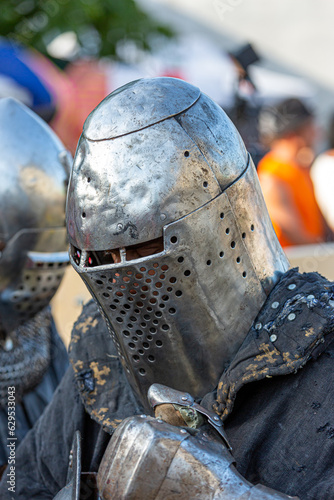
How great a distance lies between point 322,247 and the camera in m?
6.27

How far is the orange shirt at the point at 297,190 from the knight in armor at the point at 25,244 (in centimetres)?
294

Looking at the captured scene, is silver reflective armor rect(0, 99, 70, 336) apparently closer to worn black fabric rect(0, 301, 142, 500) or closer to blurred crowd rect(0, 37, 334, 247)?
worn black fabric rect(0, 301, 142, 500)

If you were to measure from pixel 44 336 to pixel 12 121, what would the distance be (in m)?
1.34

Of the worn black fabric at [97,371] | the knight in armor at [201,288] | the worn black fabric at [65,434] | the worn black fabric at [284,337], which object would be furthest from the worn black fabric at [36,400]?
the worn black fabric at [284,337]

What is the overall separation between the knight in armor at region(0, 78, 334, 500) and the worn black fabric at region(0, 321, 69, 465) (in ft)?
4.36

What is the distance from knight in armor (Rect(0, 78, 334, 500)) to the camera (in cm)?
173

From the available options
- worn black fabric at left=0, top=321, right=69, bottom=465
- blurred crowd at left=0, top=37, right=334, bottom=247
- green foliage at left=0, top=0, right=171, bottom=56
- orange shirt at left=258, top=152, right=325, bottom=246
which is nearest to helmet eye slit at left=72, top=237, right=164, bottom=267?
worn black fabric at left=0, top=321, right=69, bottom=465

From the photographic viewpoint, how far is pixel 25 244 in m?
3.17

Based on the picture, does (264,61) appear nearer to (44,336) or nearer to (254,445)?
(44,336)

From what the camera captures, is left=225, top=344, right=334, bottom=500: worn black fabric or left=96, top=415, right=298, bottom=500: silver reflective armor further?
left=225, top=344, right=334, bottom=500: worn black fabric

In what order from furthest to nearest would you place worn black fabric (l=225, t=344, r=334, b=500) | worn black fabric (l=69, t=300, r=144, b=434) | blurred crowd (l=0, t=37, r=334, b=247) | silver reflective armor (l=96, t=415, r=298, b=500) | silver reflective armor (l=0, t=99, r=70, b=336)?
blurred crowd (l=0, t=37, r=334, b=247)
silver reflective armor (l=0, t=99, r=70, b=336)
worn black fabric (l=69, t=300, r=144, b=434)
worn black fabric (l=225, t=344, r=334, b=500)
silver reflective armor (l=96, t=415, r=298, b=500)

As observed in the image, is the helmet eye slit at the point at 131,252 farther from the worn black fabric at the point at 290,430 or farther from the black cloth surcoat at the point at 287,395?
the worn black fabric at the point at 290,430

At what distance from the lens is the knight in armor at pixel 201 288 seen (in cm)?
173

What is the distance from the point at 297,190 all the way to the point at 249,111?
124 centimetres
